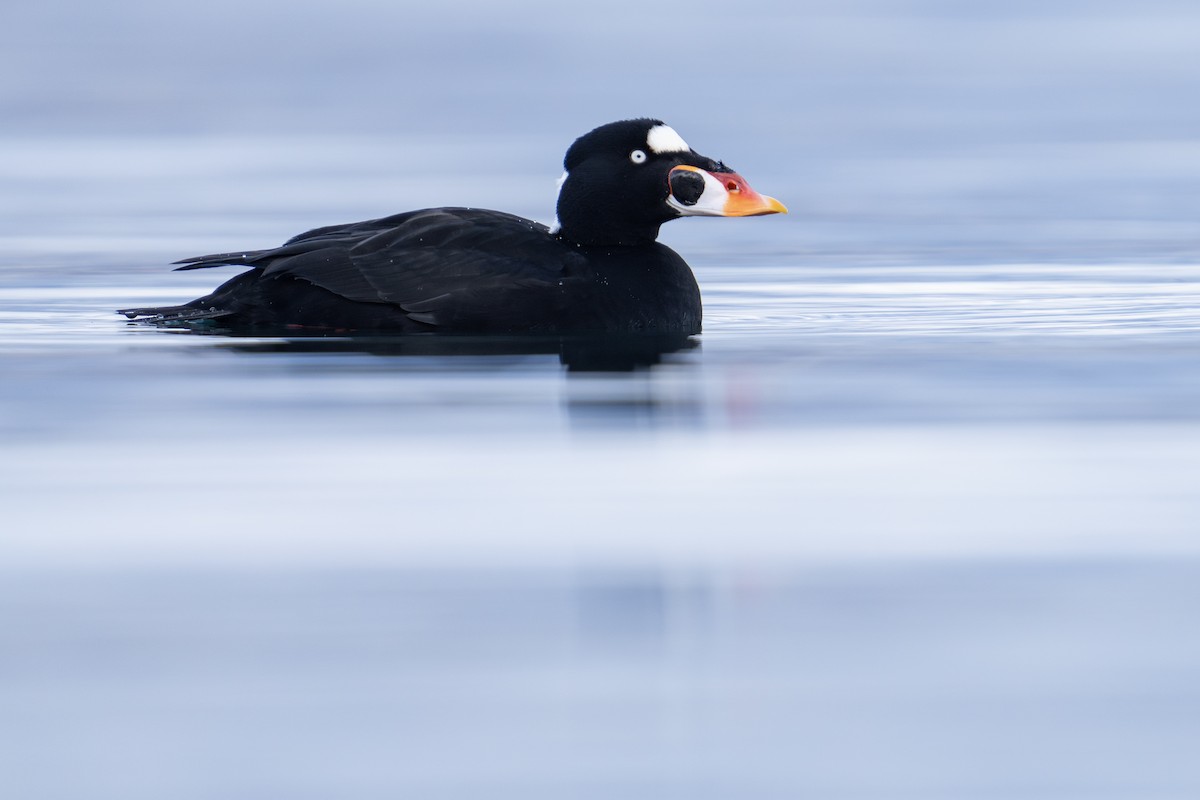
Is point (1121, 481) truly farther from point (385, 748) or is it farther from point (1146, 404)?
point (385, 748)

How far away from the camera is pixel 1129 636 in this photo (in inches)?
123

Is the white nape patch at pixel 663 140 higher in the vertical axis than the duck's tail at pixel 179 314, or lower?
higher

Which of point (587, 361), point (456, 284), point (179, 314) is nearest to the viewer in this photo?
point (587, 361)

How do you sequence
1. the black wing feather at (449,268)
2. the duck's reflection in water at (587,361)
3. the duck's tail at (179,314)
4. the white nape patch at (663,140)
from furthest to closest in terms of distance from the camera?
1. the white nape patch at (663,140)
2. the duck's tail at (179,314)
3. the black wing feather at (449,268)
4. the duck's reflection in water at (587,361)

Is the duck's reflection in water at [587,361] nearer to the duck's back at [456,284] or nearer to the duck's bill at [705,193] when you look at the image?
the duck's back at [456,284]

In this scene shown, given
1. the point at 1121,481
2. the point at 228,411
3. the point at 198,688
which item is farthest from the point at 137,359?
the point at 198,688

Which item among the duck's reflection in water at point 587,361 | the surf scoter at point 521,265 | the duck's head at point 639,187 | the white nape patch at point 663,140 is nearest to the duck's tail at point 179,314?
the surf scoter at point 521,265

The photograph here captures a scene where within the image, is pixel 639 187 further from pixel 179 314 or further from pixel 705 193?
pixel 179 314

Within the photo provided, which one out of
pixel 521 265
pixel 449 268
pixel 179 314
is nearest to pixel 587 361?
pixel 521 265

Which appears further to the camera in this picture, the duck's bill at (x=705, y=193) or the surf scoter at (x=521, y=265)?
the duck's bill at (x=705, y=193)

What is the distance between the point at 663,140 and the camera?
7.19 meters

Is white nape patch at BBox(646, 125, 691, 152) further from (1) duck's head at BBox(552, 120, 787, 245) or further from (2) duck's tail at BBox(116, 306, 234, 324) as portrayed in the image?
(2) duck's tail at BBox(116, 306, 234, 324)

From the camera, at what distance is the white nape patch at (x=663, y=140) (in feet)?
23.5

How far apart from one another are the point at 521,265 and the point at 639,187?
0.59 metres
